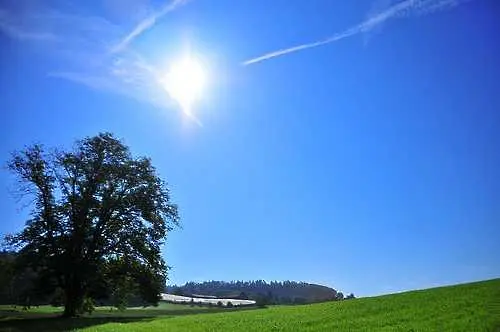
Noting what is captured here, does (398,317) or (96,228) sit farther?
(96,228)

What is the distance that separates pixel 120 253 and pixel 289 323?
957 inches

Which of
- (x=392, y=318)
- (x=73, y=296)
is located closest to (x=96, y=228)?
(x=73, y=296)

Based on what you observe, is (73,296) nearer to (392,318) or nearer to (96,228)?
(96,228)

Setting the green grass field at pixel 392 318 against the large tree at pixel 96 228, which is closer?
the green grass field at pixel 392 318

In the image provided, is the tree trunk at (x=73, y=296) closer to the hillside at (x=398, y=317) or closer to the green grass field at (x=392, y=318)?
the green grass field at (x=392, y=318)

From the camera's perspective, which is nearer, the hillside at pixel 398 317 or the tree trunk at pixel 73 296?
the hillside at pixel 398 317

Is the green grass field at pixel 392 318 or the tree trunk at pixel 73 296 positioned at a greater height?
the tree trunk at pixel 73 296

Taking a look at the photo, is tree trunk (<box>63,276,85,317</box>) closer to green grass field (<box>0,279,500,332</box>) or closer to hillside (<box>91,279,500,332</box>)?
green grass field (<box>0,279,500,332</box>)

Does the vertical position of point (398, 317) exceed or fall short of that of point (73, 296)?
it falls short

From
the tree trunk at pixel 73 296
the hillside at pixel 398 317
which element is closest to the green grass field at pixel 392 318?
the hillside at pixel 398 317

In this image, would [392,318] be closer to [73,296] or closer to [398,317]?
[398,317]

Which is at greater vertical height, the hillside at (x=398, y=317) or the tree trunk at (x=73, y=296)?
the tree trunk at (x=73, y=296)

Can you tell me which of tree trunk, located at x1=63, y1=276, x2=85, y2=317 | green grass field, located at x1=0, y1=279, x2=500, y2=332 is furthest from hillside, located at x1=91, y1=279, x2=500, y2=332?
tree trunk, located at x1=63, y1=276, x2=85, y2=317

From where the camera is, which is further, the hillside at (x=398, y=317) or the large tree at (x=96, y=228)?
the large tree at (x=96, y=228)
